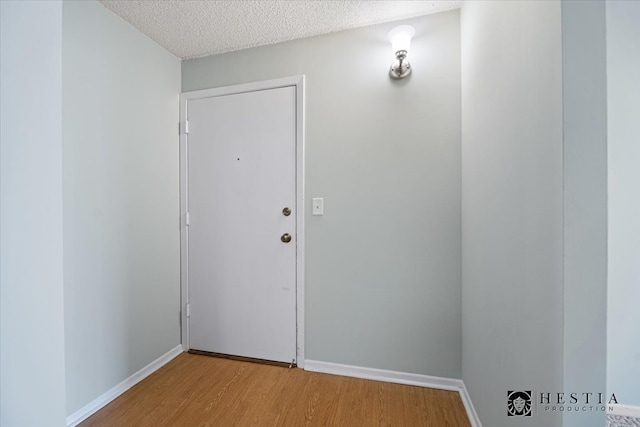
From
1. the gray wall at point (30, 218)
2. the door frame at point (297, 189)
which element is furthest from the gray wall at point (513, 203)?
the gray wall at point (30, 218)

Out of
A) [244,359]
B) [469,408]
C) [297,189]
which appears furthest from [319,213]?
[469,408]

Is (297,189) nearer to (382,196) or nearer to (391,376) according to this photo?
(382,196)

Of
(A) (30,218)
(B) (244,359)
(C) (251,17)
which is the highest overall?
(C) (251,17)

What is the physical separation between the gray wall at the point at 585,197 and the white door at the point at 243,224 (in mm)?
1416

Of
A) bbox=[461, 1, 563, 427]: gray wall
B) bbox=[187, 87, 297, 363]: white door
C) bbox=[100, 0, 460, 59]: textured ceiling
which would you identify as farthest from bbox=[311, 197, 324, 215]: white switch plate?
bbox=[100, 0, 460, 59]: textured ceiling

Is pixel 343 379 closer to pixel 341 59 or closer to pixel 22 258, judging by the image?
pixel 22 258

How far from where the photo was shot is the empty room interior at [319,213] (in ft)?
2.26

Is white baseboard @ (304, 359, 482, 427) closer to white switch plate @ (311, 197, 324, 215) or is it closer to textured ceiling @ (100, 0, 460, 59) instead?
white switch plate @ (311, 197, 324, 215)

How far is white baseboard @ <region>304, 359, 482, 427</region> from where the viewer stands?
1535mm

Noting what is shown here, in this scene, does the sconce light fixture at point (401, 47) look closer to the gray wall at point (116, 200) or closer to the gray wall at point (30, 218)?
the gray wall at point (30, 218)

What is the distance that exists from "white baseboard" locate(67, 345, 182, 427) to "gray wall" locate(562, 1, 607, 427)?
2.08 meters

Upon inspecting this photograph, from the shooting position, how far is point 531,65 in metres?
0.73

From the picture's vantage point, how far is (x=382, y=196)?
1.65 m

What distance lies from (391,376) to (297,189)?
139cm
